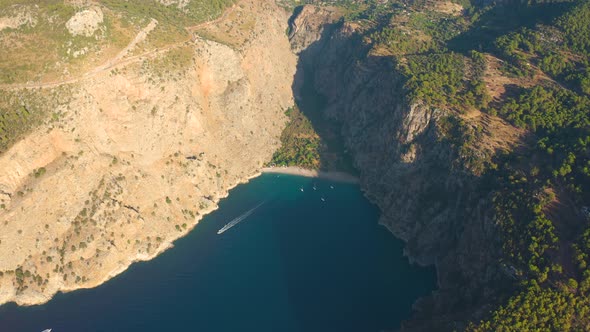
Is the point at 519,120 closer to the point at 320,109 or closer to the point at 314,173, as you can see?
the point at 314,173

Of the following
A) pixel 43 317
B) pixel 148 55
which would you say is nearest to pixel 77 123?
pixel 148 55

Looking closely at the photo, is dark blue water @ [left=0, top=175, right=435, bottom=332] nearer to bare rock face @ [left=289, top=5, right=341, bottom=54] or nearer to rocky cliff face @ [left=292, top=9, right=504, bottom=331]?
rocky cliff face @ [left=292, top=9, right=504, bottom=331]

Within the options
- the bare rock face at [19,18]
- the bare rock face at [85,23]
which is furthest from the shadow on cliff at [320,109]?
the bare rock face at [19,18]

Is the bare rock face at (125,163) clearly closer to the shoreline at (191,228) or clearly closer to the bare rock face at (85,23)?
the shoreline at (191,228)

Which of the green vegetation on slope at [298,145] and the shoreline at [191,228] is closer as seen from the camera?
the shoreline at [191,228]

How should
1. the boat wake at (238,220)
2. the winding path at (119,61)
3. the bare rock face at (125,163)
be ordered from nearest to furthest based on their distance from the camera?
the bare rock face at (125,163)
the winding path at (119,61)
the boat wake at (238,220)

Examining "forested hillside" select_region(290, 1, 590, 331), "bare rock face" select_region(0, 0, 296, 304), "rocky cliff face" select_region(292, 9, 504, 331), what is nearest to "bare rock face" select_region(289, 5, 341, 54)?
"forested hillside" select_region(290, 1, 590, 331)
